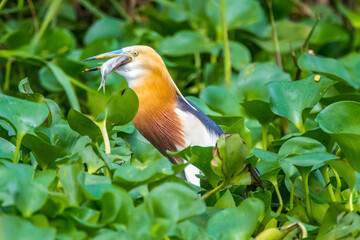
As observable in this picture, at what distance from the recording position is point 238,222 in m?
0.83

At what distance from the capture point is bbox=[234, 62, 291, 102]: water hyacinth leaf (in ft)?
5.44

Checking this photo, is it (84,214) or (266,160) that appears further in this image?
(266,160)

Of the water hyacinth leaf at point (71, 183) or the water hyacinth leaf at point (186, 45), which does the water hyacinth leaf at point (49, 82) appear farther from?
the water hyacinth leaf at point (71, 183)

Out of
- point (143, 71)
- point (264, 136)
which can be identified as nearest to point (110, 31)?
point (264, 136)

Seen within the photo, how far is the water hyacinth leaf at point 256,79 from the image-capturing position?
1657mm

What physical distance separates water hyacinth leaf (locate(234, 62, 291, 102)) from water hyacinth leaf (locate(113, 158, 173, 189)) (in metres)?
0.82

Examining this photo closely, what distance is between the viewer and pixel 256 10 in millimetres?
2355

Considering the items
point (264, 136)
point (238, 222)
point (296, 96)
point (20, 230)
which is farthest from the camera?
point (264, 136)

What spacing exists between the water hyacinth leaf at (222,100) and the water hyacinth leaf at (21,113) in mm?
662

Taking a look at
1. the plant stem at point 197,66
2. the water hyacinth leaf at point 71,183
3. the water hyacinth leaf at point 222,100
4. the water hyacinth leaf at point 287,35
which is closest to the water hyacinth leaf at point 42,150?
the water hyacinth leaf at point 71,183

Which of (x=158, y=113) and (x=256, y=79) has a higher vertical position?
(x=158, y=113)

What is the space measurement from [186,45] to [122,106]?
1.24 metres

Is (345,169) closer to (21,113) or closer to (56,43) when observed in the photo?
(21,113)

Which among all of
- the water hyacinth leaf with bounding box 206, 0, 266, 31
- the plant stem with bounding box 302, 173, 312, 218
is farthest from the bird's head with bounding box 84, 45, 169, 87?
the water hyacinth leaf with bounding box 206, 0, 266, 31
